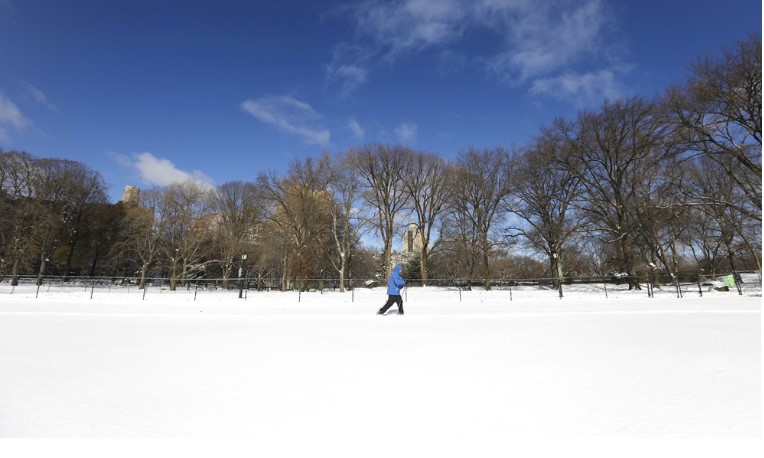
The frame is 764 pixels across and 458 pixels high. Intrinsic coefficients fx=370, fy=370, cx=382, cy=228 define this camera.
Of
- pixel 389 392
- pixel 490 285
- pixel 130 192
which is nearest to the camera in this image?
pixel 389 392

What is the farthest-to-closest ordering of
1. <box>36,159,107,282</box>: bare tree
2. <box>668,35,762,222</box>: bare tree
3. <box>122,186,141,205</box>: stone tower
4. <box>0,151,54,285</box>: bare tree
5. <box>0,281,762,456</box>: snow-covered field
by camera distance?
<box>122,186,141,205</box>: stone tower → <box>36,159,107,282</box>: bare tree → <box>0,151,54,285</box>: bare tree → <box>668,35,762,222</box>: bare tree → <box>0,281,762,456</box>: snow-covered field

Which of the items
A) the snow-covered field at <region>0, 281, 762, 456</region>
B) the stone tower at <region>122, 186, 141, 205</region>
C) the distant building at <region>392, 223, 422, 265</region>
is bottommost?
the snow-covered field at <region>0, 281, 762, 456</region>

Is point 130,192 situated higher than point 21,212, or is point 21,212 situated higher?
point 130,192

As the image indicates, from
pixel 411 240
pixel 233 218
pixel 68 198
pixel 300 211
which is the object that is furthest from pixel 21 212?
pixel 411 240

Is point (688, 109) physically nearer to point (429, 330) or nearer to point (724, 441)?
point (429, 330)

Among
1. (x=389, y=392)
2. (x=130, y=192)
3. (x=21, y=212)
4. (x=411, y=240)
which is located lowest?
(x=389, y=392)

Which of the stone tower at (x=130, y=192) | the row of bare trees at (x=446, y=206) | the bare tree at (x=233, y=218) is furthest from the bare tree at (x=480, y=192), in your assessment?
the stone tower at (x=130, y=192)

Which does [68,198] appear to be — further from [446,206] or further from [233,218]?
[446,206]

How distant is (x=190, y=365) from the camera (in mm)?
5027

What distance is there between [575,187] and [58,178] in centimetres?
4956

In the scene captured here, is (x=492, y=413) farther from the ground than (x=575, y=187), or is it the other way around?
(x=575, y=187)

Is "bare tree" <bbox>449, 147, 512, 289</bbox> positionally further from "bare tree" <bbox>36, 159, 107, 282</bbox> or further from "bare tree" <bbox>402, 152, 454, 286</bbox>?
"bare tree" <bbox>36, 159, 107, 282</bbox>

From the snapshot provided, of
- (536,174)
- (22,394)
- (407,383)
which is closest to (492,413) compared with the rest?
(407,383)

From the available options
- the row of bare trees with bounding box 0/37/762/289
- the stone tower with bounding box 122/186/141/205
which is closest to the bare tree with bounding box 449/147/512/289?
the row of bare trees with bounding box 0/37/762/289
